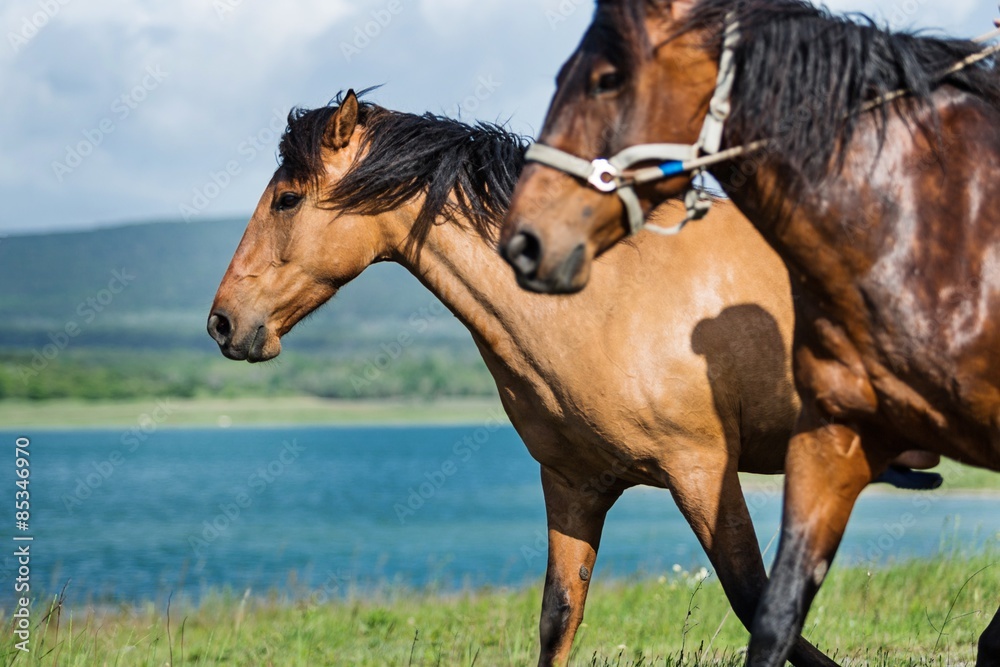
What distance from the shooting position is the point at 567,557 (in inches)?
202

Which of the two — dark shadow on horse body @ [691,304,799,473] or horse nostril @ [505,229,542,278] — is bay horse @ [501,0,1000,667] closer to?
horse nostril @ [505,229,542,278]

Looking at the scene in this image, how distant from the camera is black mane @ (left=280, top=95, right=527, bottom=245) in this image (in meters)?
4.95

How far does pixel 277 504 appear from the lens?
3725 cm

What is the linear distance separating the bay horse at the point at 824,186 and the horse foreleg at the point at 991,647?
0.83m

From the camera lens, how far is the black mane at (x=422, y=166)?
495 cm

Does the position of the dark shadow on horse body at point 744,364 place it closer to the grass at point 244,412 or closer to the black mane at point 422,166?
the black mane at point 422,166

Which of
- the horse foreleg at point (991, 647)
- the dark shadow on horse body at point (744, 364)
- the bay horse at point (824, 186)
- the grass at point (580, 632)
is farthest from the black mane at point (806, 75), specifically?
the grass at point (580, 632)

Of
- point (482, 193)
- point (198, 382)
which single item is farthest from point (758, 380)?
point (198, 382)

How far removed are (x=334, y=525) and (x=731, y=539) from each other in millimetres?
25352

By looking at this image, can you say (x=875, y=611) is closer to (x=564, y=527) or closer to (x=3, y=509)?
(x=564, y=527)

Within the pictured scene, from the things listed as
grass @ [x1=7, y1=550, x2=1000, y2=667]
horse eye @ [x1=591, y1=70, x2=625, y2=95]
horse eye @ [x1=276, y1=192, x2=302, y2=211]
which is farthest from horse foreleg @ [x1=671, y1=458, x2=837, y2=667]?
horse eye @ [x1=276, y1=192, x2=302, y2=211]

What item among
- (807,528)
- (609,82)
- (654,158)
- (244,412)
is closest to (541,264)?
(654,158)

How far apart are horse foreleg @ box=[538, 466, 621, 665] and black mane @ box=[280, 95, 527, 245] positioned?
1344 mm

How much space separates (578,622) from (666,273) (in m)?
1.77
